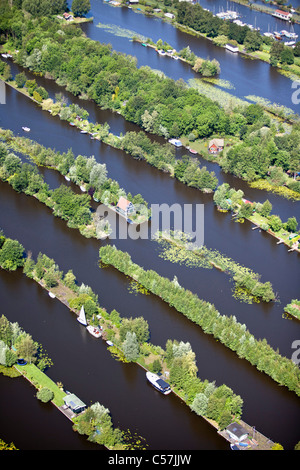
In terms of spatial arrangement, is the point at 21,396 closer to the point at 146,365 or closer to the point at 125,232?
the point at 146,365

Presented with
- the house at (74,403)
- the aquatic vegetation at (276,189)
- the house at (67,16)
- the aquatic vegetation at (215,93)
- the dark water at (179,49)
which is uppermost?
the house at (67,16)

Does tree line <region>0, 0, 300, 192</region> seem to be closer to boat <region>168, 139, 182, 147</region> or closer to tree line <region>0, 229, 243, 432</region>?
boat <region>168, 139, 182, 147</region>

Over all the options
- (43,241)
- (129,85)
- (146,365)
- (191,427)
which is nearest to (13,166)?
(43,241)

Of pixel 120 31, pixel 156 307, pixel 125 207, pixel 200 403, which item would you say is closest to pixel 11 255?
pixel 125 207

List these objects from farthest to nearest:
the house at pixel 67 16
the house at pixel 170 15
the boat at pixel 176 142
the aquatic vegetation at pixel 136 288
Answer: the house at pixel 170 15 < the house at pixel 67 16 < the boat at pixel 176 142 < the aquatic vegetation at pixel 136 288

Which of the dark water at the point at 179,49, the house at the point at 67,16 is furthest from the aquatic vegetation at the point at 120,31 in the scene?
the house at the point at 67,16

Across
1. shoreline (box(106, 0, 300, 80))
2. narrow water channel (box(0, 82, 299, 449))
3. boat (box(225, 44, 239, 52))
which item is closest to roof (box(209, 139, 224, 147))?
narrow water channel (box(0, 82, 299, 449))

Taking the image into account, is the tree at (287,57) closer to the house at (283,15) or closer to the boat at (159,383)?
the house at (283,15)
